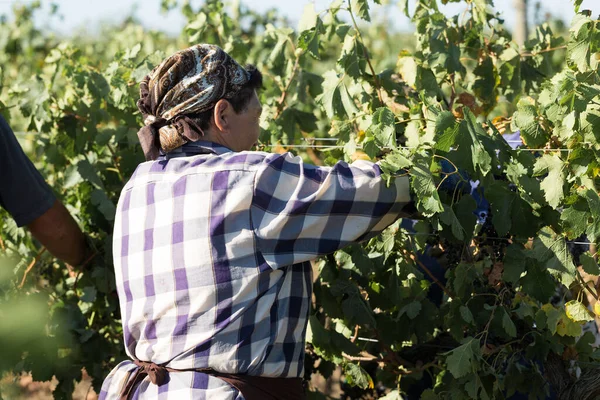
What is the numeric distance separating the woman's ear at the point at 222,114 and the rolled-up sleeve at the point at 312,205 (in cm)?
23

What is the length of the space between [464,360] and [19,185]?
1543 mm

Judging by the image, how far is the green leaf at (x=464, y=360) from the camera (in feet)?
7.39

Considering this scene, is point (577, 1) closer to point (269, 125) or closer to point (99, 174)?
point (269, 125)

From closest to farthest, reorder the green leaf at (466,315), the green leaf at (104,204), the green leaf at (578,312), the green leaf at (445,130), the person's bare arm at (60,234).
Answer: the green leaf at (445,130) → the green leaf at (578,312) → the green leaf at (466,315) → the person's bare arm at (60,234) → the green leaf at (104,204)

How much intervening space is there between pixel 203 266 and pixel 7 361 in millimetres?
615

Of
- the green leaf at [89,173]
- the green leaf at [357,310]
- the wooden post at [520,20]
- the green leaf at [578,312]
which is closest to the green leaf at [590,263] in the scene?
the green leaf at [578,312]

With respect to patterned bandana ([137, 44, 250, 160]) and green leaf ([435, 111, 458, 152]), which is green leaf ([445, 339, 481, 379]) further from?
patterned bandana ([137, 44, 250, 160])

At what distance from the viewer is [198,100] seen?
209cm

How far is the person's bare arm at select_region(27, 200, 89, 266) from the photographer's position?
3.02 metres

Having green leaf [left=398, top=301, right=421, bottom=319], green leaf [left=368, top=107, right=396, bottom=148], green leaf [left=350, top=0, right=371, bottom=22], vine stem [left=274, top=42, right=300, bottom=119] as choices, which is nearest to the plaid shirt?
green leaf [left=368, top=107, right=396, bottom=148]

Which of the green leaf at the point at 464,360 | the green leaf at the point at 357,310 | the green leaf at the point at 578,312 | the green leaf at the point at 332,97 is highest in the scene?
the green leaf at the point at 332,97

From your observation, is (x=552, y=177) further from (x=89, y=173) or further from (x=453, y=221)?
(x=89, y=173)

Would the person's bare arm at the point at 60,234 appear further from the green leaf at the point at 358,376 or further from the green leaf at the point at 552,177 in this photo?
the green leaf at the point at 552,177

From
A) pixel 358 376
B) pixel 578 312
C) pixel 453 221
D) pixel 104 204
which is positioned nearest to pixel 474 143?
pixel 453 221
